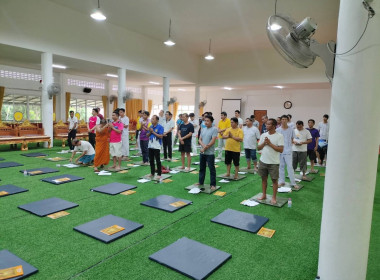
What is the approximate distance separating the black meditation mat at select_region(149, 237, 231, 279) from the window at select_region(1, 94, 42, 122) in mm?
16022

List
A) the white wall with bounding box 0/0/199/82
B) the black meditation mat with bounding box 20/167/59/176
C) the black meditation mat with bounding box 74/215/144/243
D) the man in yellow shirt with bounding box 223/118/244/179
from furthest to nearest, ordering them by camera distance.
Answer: the white wall with bounding box 0/0/199/82 → the black meditation mat with bounding box 20/167/59/176 → the man in yellow shirt with bounding box 223/118/244/179 → the black meditation mat with bounding box 74/215/144/243

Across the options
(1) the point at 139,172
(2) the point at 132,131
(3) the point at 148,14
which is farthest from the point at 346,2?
(2) the point at 132,131

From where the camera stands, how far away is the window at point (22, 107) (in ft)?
49.1

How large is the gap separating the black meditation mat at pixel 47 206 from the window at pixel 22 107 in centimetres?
1352

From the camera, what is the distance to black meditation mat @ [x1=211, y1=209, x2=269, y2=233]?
3.69m

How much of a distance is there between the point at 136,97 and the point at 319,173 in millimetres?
17079

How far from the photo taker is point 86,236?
3.32 m

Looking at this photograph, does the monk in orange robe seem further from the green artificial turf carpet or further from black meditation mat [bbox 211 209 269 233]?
black meditation mat [bbox 211 209 269 233]

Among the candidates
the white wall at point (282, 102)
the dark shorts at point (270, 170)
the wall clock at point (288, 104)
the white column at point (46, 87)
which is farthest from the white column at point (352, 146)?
the wall clock at point (288, 104)

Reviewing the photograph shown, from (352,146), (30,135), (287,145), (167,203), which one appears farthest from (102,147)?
(352,146)

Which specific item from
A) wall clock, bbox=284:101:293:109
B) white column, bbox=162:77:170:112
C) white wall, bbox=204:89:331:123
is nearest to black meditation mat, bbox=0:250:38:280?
white column, bbox=162:77:170:112

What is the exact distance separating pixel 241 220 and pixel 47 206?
312 centimetres

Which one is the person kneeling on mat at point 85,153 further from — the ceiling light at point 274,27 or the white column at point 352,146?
the white column at point 352,146

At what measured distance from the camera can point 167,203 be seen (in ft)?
14.9
